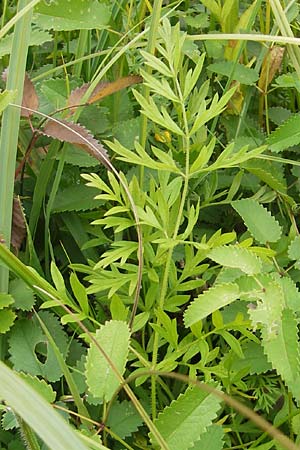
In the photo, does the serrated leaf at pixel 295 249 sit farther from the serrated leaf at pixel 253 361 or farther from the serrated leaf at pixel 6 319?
the serrated leaf at pixel 6 319

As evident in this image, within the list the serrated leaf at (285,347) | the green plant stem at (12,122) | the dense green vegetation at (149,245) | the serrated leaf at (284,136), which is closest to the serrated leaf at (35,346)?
the dense green vegetation at (149,245)

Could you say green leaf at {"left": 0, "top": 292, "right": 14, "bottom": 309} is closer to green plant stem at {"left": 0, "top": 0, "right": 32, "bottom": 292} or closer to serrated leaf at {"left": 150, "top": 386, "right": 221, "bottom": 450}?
green plant stem at {"left": 0, "top": 0, "right": 32, "bottom": 292}

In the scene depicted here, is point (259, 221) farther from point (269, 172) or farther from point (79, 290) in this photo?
point (79, 290)

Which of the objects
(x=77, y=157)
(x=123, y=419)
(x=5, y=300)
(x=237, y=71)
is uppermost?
(x=237, y=71)

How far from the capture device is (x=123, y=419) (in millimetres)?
770

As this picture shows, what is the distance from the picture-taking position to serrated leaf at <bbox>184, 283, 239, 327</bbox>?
675mm

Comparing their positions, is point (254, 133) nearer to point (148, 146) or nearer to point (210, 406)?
point (148, 146)

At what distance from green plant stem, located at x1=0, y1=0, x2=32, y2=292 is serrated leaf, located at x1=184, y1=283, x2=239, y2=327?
0.82 feet

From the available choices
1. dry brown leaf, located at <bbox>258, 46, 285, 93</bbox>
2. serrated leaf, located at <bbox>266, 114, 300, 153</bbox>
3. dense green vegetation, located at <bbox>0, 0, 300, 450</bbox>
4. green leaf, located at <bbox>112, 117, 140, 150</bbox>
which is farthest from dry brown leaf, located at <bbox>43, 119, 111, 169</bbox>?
dry brown leaf, located at <bbox>258, 46, 285, 93</bbox>

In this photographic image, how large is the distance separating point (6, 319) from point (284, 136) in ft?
1.36

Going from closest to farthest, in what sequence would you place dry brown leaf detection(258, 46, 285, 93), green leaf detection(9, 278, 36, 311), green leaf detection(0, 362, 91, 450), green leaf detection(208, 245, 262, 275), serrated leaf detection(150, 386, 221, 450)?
green leaf detection(0, 362, 91, 450)
serrated leaf detection(150, 386, 221, 450)
green leaf detection(208, 245, 262, 275)
green leaf detection(9, 278, 36, 311)
dry brown leaf detection(258, 46, 285, 93)

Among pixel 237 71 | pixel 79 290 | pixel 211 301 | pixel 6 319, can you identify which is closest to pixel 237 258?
pixel 211 301

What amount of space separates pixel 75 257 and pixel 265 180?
0.28 m

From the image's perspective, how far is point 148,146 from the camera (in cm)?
100
